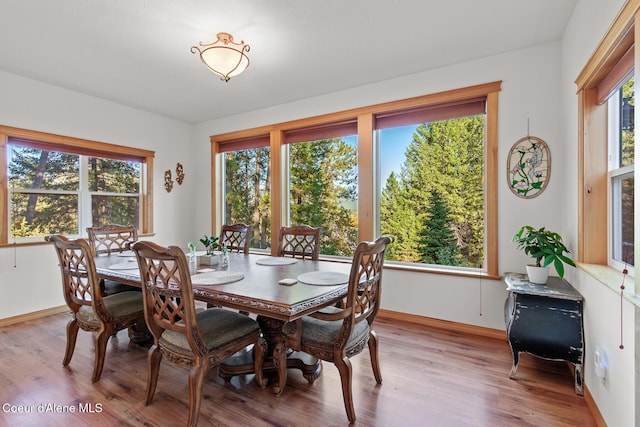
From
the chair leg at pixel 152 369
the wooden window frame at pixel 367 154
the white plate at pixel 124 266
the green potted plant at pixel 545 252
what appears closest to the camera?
the chair leg at pixel 152 369

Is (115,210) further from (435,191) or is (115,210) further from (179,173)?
(435,191)

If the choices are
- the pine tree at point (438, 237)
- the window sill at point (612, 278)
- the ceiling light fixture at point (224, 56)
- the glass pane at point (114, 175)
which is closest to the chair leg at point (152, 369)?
the ceiling light fixture at point (224, 56)

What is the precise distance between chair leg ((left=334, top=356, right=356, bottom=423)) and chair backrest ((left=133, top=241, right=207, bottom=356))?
29.0 inches

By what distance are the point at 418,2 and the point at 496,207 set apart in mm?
1860

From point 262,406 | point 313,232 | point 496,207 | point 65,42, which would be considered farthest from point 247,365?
point 65,42

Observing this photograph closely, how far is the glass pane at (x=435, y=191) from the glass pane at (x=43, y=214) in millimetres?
3816

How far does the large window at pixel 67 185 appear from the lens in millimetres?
3395

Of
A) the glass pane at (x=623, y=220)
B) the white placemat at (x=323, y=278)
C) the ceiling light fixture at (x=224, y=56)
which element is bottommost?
the white placemat at (x=323, y=278)

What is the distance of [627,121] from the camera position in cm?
179

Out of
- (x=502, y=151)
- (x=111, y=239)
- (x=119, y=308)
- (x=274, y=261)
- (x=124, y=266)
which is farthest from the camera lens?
(x=111, y=239)

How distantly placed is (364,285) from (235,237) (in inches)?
82.2

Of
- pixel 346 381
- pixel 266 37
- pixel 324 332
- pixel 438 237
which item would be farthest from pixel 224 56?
pixel 438 237

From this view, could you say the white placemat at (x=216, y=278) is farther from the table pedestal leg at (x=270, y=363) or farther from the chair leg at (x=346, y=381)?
the chair leg at (x=346, y=381)

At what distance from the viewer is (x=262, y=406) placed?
1.87m
